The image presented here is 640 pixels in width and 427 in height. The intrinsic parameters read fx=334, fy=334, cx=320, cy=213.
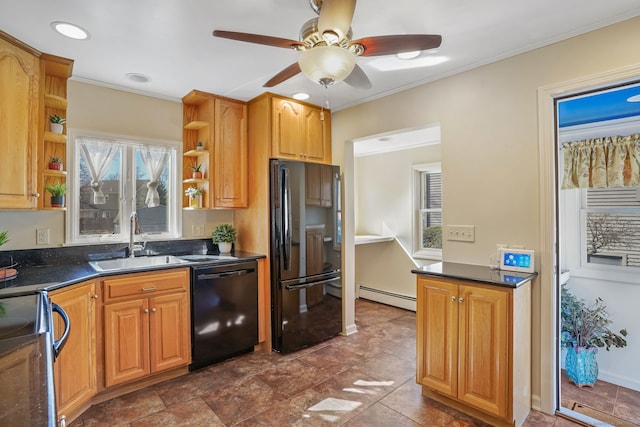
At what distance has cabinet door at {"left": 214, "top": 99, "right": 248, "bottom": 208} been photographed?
3145mm

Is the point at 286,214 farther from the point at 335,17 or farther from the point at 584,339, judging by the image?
the point at 584,339

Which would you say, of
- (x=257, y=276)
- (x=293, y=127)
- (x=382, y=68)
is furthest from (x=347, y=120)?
(x=257, y=276)

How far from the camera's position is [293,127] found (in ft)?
10.6

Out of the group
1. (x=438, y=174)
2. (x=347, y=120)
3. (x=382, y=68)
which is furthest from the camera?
(x=438, y=174)

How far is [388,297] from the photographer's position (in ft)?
14.9

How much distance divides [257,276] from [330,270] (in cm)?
72

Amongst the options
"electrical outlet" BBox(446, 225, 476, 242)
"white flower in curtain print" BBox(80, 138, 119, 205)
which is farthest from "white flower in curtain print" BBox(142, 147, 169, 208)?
"electrical outlet" BBox(446, 225, 476, 242)

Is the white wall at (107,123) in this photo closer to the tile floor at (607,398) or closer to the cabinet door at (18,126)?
the cabinet door at (18,126)

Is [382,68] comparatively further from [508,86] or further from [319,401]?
[319,401]

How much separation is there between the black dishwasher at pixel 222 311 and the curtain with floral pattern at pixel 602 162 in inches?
116

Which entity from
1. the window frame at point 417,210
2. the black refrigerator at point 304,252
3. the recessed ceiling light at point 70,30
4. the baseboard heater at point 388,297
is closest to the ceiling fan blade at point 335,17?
the recessed ceiling light at point 70,30

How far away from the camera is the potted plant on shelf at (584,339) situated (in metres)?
2.59

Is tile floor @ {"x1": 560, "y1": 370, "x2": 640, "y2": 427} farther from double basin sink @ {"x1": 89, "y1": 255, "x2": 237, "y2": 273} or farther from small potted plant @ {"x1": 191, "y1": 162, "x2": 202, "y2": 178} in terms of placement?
small potted plant @ {"x1": 191, "y1": 162, "x2": 202, "y2": 178}

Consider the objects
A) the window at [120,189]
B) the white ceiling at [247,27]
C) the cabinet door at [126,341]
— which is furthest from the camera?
the window at [120,189]
